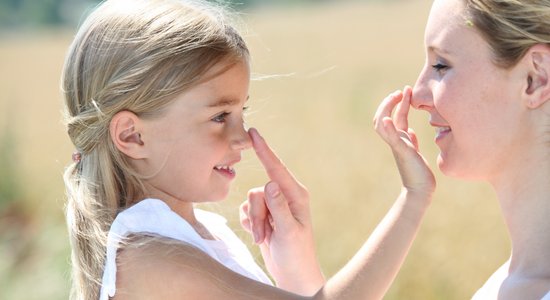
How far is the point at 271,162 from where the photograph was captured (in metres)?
3.55

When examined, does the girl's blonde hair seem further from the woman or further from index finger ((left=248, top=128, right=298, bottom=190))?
the woman

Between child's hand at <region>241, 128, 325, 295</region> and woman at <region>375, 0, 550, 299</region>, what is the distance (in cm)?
71

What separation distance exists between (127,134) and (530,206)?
132 cm

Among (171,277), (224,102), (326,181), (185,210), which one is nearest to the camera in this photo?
(171,277)

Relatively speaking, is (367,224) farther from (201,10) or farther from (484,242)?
(201,10)

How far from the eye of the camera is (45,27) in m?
47.5

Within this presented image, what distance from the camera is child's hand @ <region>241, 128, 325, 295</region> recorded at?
11.4 ft

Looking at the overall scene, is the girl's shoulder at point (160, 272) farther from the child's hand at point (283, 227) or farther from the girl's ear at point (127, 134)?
the child's hand at point (283, 227)

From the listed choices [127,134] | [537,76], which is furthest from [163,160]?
[537,76]

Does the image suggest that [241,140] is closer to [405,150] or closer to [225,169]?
[225,169]

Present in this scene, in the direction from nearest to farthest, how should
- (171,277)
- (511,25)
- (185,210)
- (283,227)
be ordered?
(511,25) < (171,277) < (185,210) < (283,227)

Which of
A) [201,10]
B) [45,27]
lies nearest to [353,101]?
[201,10]

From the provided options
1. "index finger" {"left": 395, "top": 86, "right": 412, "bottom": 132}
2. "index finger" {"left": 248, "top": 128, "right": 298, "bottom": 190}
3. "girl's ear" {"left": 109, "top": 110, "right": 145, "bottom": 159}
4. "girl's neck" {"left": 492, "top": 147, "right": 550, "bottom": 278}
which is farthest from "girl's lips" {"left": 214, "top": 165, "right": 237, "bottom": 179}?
"girl's neck" {"left": 492, "top": 147, "right": 550, "bottom": 278}

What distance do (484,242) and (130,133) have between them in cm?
420
